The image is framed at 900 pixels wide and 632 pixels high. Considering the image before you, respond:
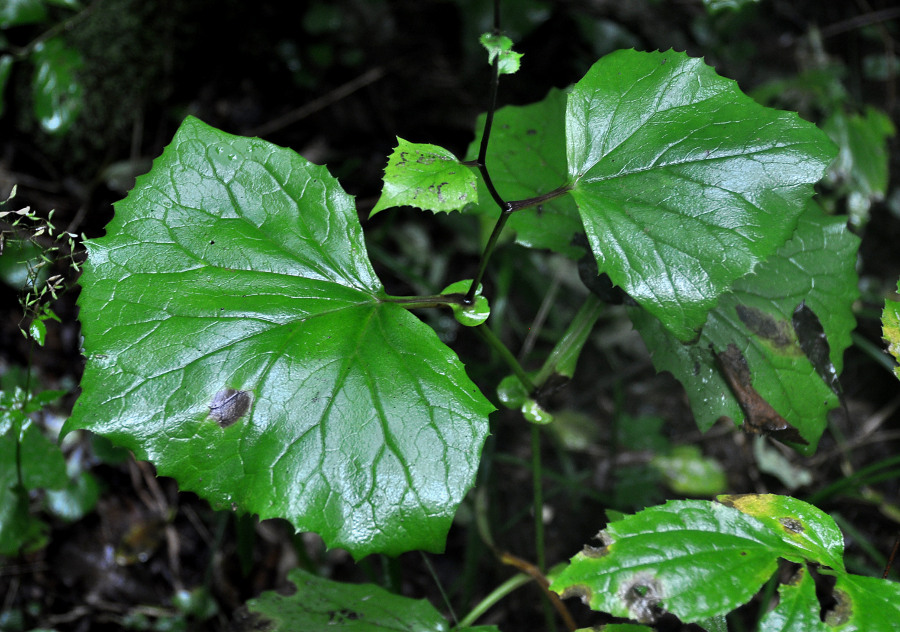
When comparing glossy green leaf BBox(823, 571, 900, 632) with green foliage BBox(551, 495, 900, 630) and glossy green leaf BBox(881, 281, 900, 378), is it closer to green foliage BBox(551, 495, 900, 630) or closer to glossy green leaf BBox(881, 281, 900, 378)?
green foliage BBox(551, 495, 900, 630)

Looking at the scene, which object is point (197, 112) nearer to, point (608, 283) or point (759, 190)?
point (608, 283)

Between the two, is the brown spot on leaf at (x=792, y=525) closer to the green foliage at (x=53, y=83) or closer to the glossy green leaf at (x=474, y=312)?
the glossy green leaf at (x=474, y=312)

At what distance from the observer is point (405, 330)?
121 cm

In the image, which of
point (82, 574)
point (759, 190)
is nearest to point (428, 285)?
point (759, 190)

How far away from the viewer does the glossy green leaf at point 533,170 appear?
1.48 m

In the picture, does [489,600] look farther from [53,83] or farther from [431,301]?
[53,83]

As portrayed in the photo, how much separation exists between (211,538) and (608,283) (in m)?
1.67

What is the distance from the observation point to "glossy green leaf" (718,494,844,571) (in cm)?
101

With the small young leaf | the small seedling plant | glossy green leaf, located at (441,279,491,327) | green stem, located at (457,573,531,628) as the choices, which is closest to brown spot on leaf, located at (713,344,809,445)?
the small seedling plant

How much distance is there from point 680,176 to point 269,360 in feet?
2.87

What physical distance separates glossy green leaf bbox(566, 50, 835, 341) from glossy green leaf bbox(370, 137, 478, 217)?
25cm

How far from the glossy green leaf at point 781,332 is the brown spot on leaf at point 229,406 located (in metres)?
0.90

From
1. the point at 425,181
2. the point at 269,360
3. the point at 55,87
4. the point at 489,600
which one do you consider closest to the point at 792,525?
the point at 489,600

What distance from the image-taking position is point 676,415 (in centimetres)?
259
